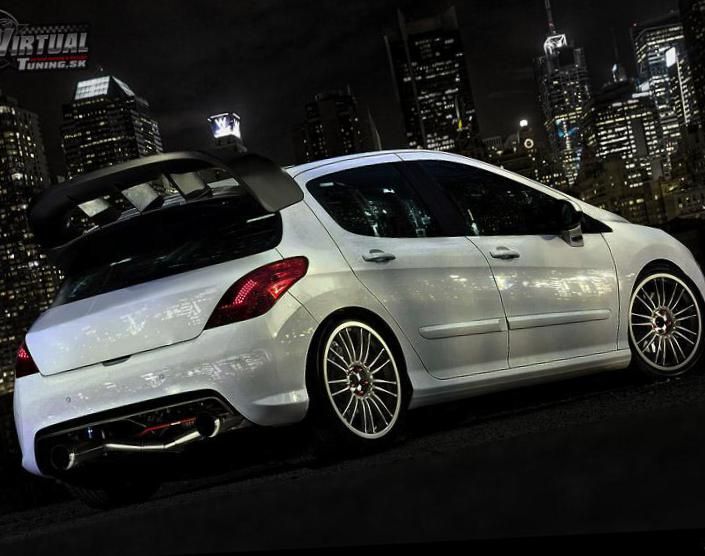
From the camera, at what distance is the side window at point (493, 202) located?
5.64 m

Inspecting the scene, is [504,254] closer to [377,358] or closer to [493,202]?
[493,202]

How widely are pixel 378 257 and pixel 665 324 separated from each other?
90.8 inches

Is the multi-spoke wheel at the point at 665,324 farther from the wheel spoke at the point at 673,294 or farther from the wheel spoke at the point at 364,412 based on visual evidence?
the wheel spoke at the point at 364,412

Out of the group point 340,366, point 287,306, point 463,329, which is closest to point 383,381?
point 340,366

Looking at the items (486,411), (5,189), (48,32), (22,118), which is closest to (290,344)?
(486,411)

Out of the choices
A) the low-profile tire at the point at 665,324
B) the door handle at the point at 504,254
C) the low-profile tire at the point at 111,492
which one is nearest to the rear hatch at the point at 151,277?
the low-profile tire at the point at 111,492

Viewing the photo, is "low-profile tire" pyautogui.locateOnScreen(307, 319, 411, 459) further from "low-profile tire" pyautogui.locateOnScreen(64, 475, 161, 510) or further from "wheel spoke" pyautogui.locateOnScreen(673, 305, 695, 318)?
"wheel spoke" pyautogui.locateOnScreen(673, 305, 695, 318)

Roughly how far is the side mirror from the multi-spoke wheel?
0.56m

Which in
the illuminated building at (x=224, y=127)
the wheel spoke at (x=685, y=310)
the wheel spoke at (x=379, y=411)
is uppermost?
the illuminated building at (x=224, y=127)

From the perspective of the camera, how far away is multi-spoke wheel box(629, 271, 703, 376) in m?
5.98

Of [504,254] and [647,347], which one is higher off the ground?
[504,254]

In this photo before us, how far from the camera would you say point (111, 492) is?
4891mm

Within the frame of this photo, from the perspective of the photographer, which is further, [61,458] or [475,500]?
[61,458]

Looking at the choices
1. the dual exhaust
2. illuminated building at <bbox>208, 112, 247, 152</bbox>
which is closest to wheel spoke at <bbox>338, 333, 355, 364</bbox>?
the dual exhaust
